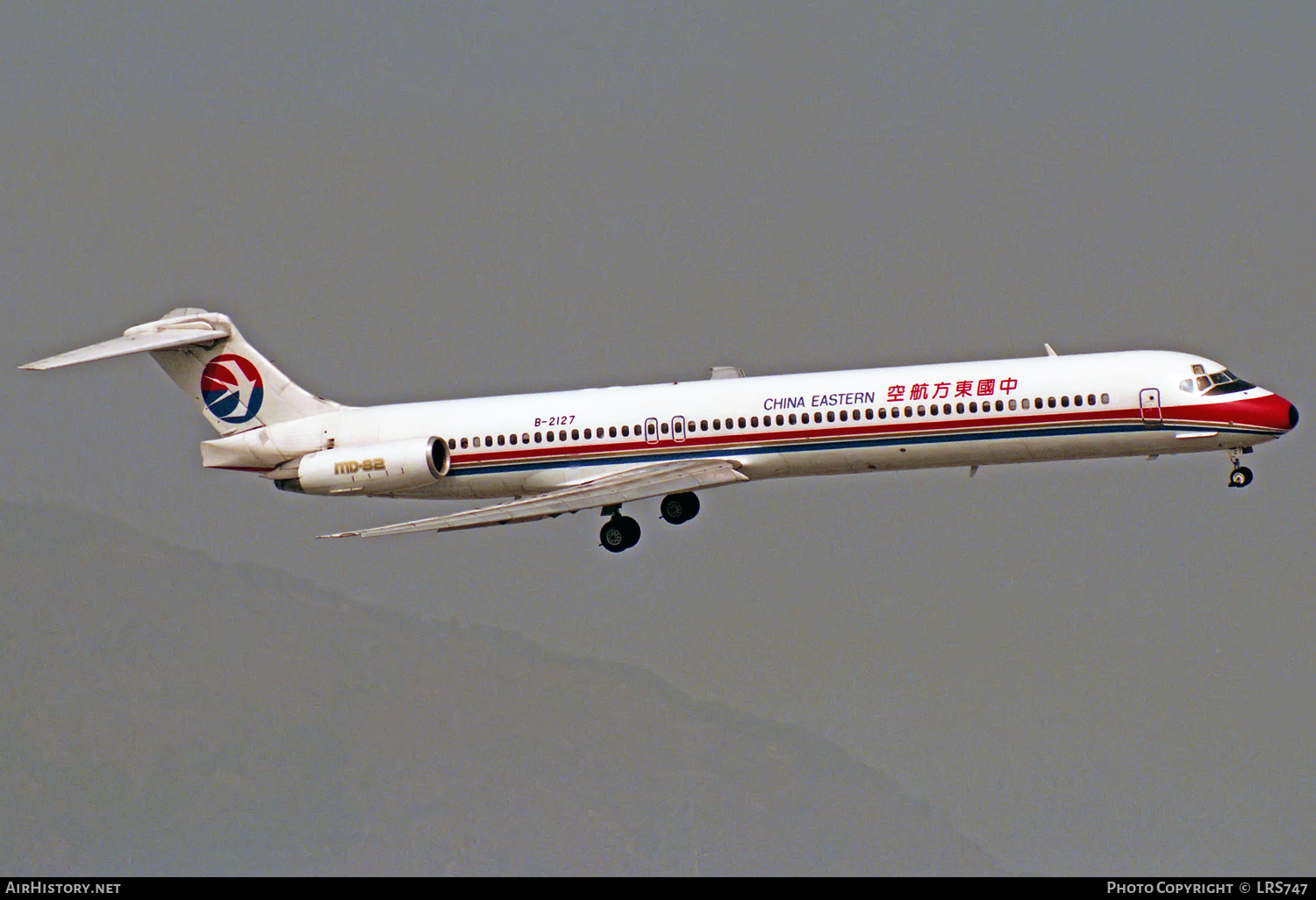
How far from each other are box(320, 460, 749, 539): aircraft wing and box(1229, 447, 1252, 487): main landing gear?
39.1 ft

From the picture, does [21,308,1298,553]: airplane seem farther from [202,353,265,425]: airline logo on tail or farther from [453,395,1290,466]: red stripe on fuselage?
→ [202,353,265,425]: airline logo on tail

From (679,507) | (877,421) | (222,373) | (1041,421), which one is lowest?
(679,507)

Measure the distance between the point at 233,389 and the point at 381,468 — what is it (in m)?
6.06

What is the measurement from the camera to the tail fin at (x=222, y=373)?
5428 cm

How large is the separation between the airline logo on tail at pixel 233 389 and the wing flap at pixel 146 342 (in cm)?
74

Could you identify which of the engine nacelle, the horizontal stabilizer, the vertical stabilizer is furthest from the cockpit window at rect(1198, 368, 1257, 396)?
the horizontal stabilizer

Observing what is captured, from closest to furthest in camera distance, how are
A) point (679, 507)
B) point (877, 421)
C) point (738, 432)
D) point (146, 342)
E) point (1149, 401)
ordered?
point (1149, 401), point (877, 421), point (738, 432), point (679, 507), point (146, 342)

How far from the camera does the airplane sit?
4794 centimetres

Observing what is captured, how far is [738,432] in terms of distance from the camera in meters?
49.3

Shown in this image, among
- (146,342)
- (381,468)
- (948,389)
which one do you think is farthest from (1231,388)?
(146,342)

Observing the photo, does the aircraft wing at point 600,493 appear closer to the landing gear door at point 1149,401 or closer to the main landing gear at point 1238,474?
the landing gear door at point 1149,401

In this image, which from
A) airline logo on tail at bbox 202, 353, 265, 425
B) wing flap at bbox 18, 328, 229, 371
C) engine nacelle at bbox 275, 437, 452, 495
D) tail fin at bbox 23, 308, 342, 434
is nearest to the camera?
engine nacelle at bbox 275, 437, 452, 495

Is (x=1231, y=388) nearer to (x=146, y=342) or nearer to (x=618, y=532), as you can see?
(x=618, y=532)
